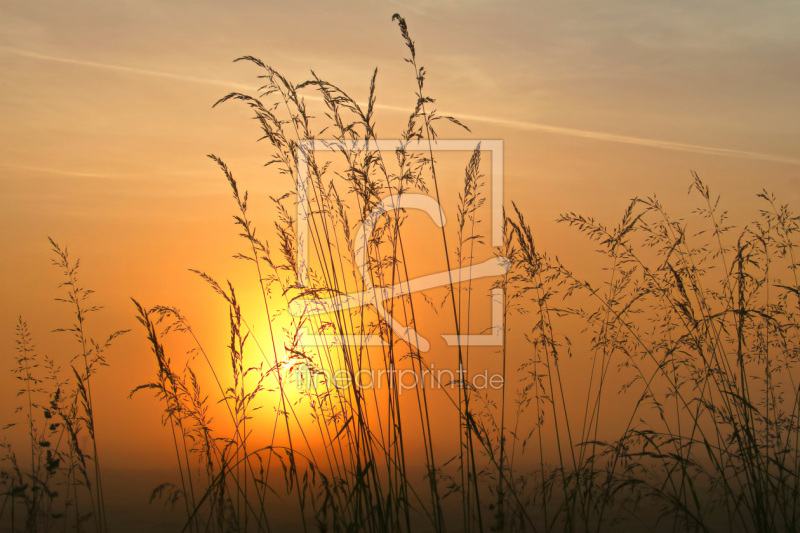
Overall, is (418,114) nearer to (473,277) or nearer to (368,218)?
(368,218)

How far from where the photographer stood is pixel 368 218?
2811 mm

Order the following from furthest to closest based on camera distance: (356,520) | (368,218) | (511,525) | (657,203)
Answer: (657,203) < (368,218) < (511,525) < (356,520)

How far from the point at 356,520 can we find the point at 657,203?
195 centimetres

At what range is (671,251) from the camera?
3102 mm

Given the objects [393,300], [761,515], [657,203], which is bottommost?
[761,515]

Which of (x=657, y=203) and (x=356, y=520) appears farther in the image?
(x=657, y=203)

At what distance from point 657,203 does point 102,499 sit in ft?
9.81

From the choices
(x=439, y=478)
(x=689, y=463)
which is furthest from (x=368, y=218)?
(x=689, y=463)

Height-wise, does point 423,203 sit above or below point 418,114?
below

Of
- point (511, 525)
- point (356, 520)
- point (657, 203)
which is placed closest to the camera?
point (356, 520)

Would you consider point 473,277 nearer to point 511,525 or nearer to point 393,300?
point 393,300

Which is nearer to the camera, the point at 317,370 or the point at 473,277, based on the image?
the point at 317,370

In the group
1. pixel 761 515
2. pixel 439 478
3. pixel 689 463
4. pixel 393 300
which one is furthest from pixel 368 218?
pixel 761 515

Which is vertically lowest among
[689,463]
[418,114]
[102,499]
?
[102,499]
